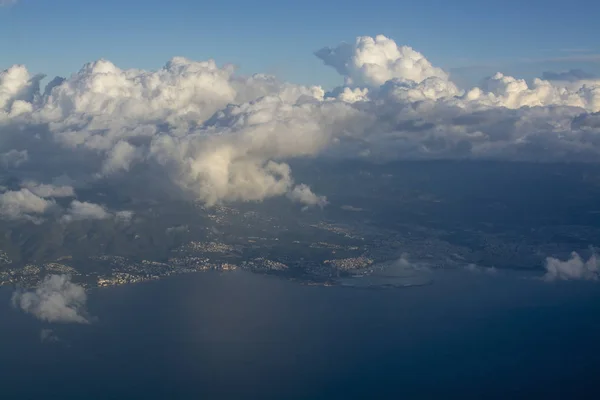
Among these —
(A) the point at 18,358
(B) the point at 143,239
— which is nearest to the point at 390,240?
(B) the point at 143,239

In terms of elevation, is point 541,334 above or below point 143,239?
below

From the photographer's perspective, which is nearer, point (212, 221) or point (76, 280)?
point (76, 280)

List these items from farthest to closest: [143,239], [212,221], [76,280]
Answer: [212,221] → [143,239] → [76,280]

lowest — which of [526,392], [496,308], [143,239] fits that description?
[526,392]

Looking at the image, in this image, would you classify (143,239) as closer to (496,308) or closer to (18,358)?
(18,358)

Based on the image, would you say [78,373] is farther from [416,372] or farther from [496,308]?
[496,308]

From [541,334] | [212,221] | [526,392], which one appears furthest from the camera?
[212,221]
